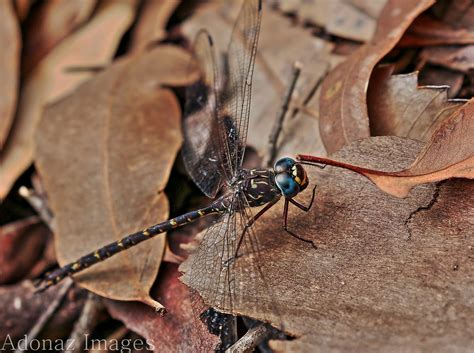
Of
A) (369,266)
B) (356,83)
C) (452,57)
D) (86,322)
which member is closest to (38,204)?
(86,322)

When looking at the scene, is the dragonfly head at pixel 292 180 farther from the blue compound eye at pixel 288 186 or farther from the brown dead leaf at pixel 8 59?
the brown dead leaf at pixel 8 59

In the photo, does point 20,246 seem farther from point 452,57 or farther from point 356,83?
point 452,57

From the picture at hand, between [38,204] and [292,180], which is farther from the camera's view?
[38,204]

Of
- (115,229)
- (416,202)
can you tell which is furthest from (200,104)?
(416,202)

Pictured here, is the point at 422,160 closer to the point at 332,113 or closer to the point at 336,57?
the point at 332,113

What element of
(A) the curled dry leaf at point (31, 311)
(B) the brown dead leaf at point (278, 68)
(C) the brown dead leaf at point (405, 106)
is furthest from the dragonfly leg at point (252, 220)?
(A) the curled dry leaf at point (31, 311)

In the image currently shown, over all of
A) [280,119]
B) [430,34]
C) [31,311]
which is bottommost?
[31,311]

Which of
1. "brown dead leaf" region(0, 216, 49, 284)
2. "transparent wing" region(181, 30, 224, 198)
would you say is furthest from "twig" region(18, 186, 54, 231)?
"transparent wing" region(181, 30, 224, 198)
